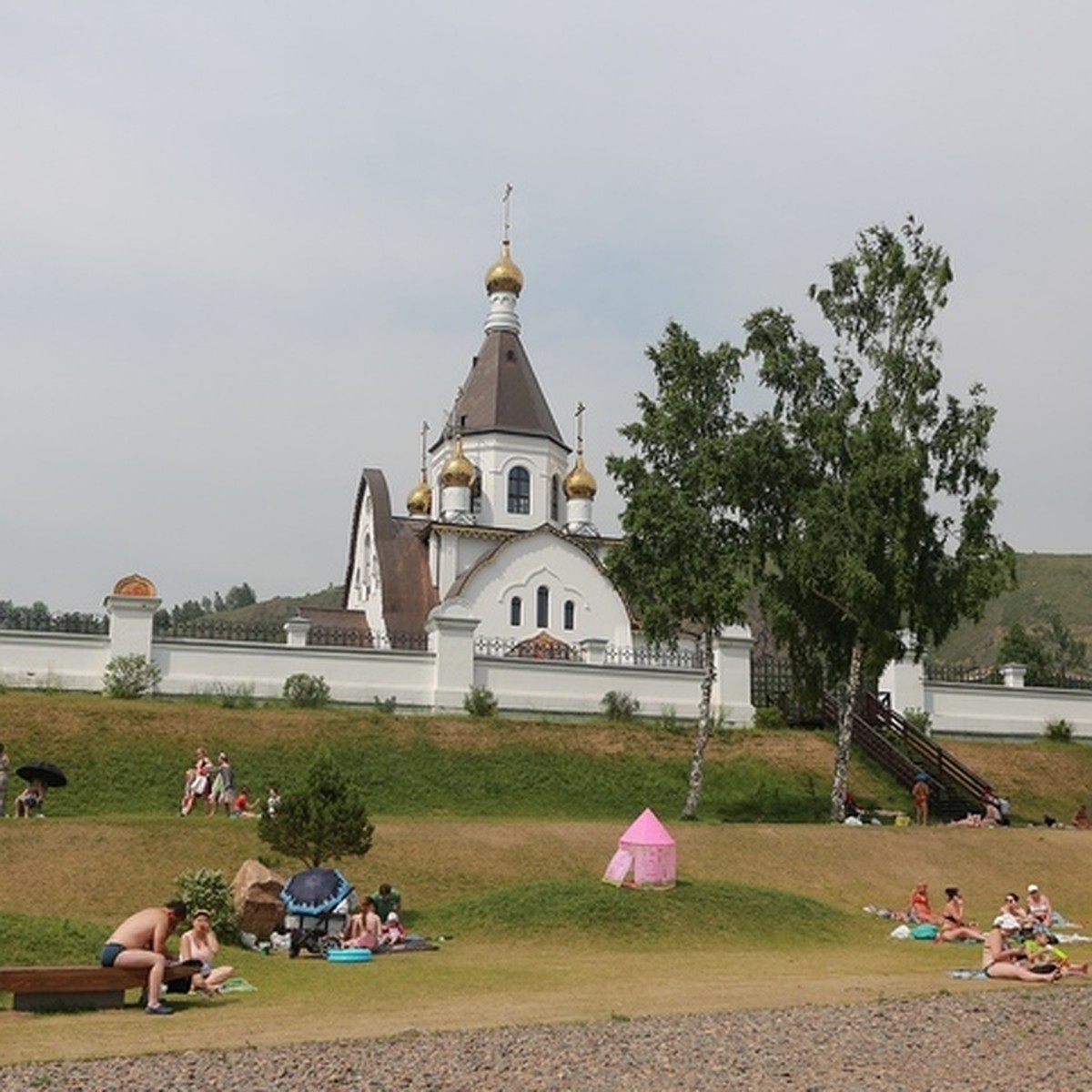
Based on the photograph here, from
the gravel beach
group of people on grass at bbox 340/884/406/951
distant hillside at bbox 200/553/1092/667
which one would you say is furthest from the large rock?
distant hillside at bbox 200/553/1092/667

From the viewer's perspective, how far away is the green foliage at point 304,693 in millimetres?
28422

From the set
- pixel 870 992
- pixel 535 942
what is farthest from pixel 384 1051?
pixel 535 942

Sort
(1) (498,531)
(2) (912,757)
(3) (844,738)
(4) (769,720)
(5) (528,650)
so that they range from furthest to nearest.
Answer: (1) (498,531) → (5) (528,650) → (4) (769,720) → (2) (912,757) → (3) (844,738)

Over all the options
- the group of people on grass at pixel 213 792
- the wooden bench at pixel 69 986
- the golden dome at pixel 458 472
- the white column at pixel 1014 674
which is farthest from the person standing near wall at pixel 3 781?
the golden dome at pixel 458 472

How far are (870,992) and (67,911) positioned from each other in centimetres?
926

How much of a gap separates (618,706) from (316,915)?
55.0 ft

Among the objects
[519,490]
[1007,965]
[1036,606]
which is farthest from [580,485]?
[1036,606]

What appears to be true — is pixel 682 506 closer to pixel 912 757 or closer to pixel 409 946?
pixel 912 757

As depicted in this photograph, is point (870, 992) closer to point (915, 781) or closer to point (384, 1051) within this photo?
point (384, 1051)

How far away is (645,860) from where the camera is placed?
16781 millimetres

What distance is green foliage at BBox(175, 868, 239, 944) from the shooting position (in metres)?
13.8

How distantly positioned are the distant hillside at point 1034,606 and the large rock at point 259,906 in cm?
7210

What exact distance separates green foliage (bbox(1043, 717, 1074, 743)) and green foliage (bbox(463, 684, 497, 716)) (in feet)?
44.7

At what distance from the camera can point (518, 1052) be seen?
8344 mm
